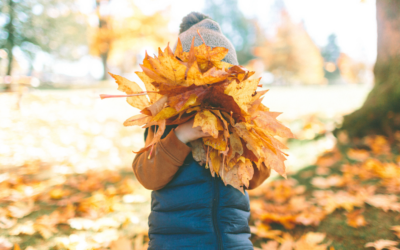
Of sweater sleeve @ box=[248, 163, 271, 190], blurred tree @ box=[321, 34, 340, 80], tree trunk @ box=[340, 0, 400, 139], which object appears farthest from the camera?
blurred tree @ box=[321, 34, 340, 80]

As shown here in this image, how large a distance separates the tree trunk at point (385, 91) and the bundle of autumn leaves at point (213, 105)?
2.95 meters

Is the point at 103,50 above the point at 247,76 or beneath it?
above

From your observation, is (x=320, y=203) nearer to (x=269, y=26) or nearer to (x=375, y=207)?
(x=375, y=207)

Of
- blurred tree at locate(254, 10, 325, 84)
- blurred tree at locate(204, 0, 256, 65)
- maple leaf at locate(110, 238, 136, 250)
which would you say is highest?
blurred tree at locate(204, 0, 256, 65)

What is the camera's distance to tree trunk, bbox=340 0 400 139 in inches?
126

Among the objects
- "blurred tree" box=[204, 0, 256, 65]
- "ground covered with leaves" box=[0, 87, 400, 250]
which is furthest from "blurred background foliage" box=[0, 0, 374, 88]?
"ground covered with leaves" box=[0, 87, 400, 250]

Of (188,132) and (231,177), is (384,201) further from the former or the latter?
(188,132)

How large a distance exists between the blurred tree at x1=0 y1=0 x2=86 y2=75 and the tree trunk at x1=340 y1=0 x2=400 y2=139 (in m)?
13.6

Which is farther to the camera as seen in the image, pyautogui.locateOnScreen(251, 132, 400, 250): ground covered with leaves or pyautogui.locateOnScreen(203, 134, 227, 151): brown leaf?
pyautogui.locateOnScreen(251, 132, 400, 250): ground covered with leaves

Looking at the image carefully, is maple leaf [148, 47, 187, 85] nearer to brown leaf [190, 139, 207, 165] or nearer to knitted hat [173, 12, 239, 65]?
brown leaf [190, 139, 207, 165]

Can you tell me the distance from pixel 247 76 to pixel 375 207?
1.74m

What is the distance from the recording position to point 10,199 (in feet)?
7.10

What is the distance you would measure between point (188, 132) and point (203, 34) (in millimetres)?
634

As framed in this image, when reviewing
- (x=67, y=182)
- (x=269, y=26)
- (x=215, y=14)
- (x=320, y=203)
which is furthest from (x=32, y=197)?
(x=215, y=14)
